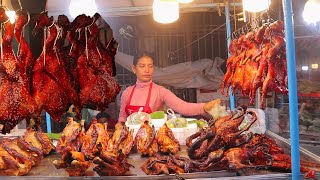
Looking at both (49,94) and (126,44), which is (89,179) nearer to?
(49,94)

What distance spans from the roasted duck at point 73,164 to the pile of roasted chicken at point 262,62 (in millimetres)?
1764

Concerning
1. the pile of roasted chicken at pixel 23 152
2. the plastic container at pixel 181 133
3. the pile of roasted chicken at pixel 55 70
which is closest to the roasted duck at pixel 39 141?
the pile of roasted chicken at pixel 23 152

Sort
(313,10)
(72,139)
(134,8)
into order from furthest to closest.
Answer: (134,8)
(313,10)
(72,139)

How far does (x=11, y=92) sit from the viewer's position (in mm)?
2582

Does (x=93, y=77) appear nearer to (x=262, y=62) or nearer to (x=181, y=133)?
(x=181, y=133)

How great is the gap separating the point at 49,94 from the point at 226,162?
5.20ft

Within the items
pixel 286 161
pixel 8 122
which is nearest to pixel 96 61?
pixel 8 122

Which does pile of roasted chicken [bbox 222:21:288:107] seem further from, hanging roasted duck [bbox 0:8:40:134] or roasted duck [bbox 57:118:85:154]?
hanging roasted duck [bbox 0:8:40:134]

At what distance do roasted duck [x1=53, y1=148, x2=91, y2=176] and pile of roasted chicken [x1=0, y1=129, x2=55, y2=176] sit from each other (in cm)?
32

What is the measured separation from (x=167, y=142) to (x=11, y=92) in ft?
5.36

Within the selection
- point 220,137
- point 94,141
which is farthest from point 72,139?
point 220,137

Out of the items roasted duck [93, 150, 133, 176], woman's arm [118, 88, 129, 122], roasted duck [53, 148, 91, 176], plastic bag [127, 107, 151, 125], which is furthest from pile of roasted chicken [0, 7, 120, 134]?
woman's arm [118, 88, 129, 122]

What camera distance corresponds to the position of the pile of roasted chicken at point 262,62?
3.17 meters

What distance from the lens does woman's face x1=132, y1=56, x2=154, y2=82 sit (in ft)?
18.1
